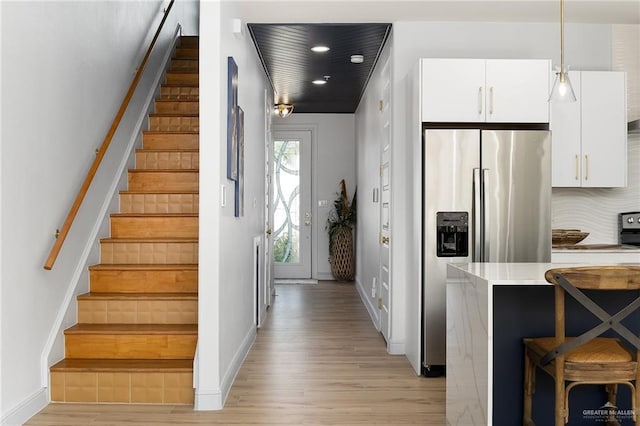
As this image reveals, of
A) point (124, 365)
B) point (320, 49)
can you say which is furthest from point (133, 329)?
point (320, 49)

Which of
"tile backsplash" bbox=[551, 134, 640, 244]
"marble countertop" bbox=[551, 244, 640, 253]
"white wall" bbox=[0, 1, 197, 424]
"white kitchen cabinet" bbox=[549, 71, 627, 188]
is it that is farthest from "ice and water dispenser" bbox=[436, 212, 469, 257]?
"white wall" bbox=[0, 1, 197, 424]

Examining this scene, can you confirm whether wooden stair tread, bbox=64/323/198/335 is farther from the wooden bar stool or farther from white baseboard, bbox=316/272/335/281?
white baseboard, bbox=316/272/335/281

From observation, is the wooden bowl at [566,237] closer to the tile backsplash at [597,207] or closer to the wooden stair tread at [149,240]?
the tile backsplash at [597,207]

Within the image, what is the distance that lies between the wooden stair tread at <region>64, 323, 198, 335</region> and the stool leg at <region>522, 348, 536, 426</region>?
194 centimetres

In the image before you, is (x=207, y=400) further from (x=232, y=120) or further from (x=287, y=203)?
(x=287, y=203)

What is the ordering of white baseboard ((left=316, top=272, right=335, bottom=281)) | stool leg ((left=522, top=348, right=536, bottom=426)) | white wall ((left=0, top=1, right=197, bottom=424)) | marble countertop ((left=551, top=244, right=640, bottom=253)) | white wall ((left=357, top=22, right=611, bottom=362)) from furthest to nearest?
white baseboard ((left=316, top=272, right=335, bottom=281)) → white wall ((left=357, top=22, right=611, bottom=362)) → marble countertop ((left=551, top=244, right=640, bottom=253)) → white wall ((left=0, top=1, right=197, bottom=424)) → stool leg ((left=522, top=348, right=536, bottom=426))

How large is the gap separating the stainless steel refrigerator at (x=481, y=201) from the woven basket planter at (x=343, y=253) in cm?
470

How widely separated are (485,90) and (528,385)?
85.0 inches

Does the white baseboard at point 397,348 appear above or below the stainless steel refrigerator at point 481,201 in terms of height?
below

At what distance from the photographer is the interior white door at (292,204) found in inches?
349

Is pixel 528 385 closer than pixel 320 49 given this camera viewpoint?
Yes

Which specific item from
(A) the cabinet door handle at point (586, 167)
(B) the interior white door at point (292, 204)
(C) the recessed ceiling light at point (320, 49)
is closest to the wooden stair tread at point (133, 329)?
(C) the recessed ceiling light at point (320, 49)

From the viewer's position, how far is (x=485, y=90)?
3834 mm

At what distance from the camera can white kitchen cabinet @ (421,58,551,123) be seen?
12.5 feet
